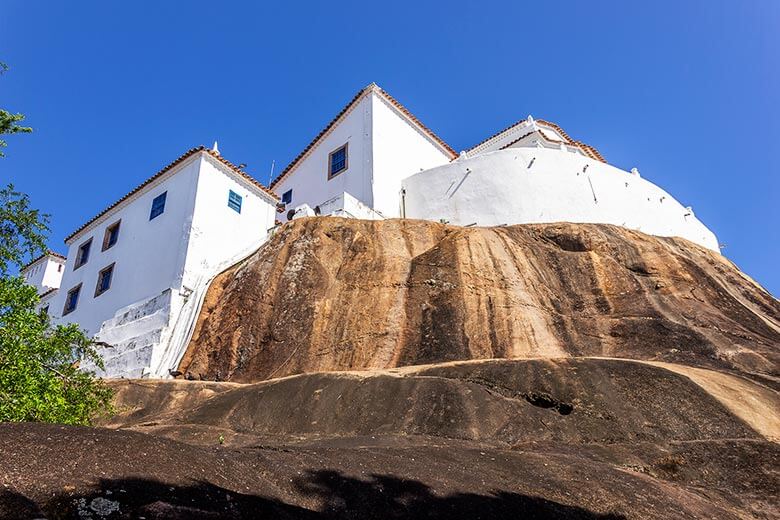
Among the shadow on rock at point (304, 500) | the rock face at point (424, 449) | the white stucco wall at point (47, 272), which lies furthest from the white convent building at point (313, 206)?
the shadow on rock at point (304, 500)

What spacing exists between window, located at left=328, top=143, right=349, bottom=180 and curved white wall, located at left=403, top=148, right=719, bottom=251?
3.94 meters

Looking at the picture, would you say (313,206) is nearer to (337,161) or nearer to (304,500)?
(337,161)

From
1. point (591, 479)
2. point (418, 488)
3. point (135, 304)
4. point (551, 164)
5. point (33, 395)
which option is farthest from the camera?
point (551, 164)

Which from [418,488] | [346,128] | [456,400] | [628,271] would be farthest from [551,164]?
[418,488]

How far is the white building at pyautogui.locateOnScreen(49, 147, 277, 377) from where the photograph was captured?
22.9m

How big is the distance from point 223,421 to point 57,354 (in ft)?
12.3

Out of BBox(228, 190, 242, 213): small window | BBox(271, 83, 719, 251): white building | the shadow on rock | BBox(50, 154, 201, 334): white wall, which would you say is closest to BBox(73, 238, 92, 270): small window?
BBox(50, 154, 201, 334): white wall

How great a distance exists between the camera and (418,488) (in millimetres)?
7797

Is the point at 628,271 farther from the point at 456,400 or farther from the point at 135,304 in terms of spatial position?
the point at 135,304

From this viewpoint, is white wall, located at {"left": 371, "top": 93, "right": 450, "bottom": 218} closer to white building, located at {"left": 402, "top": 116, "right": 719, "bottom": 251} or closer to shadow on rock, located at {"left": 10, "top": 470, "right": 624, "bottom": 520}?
white building, located at {"left": 402, "top": 116, "right": 719, "bottom": 251}

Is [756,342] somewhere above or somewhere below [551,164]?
below

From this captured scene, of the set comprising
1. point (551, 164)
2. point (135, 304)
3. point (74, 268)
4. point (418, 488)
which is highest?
point (551, 164)

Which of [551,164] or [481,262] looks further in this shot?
[551,164]

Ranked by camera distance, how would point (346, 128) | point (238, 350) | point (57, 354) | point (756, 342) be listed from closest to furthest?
1. point (57, 354)
2. point (756, 342)
3. point (238, 350)
4. point (346, 128)
